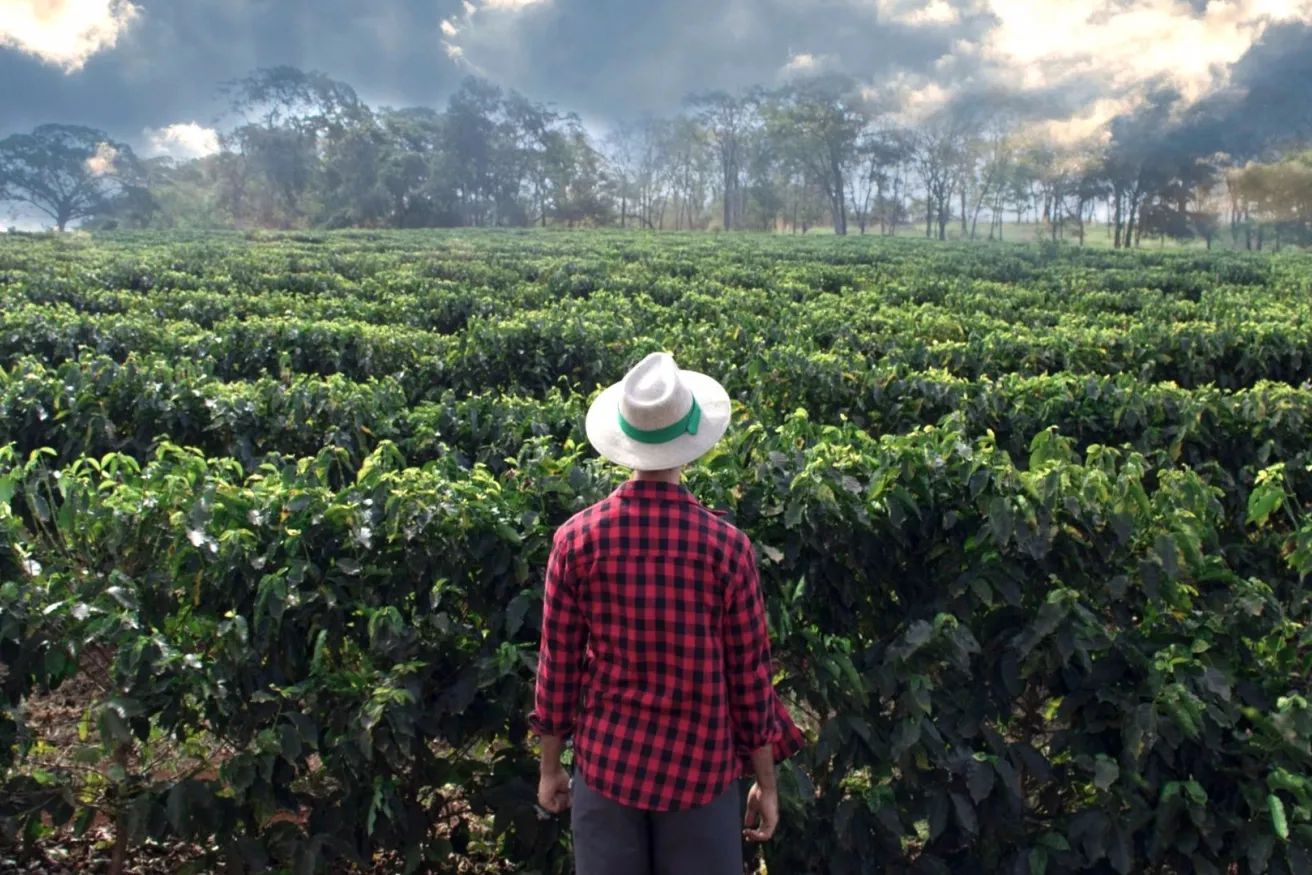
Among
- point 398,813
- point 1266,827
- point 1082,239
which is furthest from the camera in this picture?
point 1082,239

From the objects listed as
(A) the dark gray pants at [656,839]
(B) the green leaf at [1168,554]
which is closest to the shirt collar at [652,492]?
(A) the dark gray pants at [656,839]

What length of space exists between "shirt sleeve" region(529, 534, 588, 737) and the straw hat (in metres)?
0.23

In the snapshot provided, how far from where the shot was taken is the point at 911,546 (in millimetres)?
2893

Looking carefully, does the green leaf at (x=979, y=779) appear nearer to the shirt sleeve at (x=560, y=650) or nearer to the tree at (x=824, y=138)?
the shirt sleeve at (x=560, y=650)

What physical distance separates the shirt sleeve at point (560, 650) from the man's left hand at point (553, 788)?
10cm

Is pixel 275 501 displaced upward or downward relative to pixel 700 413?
downward

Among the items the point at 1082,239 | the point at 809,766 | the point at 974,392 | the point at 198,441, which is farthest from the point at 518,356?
the point at 1082,239

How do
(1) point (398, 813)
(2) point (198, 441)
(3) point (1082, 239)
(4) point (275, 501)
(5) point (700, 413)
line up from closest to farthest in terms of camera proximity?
(5) point (700, 413) < (1) point (398, 813) < (4) point (275, 501) < (2) point (198, 441) < (3) point (1082, 239)

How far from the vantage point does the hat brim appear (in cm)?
201

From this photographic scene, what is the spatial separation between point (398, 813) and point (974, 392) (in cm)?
354

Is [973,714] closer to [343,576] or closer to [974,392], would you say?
[343,576]

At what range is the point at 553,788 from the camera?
7.19 ft

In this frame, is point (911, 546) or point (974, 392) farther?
point (974, 392)

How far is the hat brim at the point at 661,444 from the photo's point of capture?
2014mm
